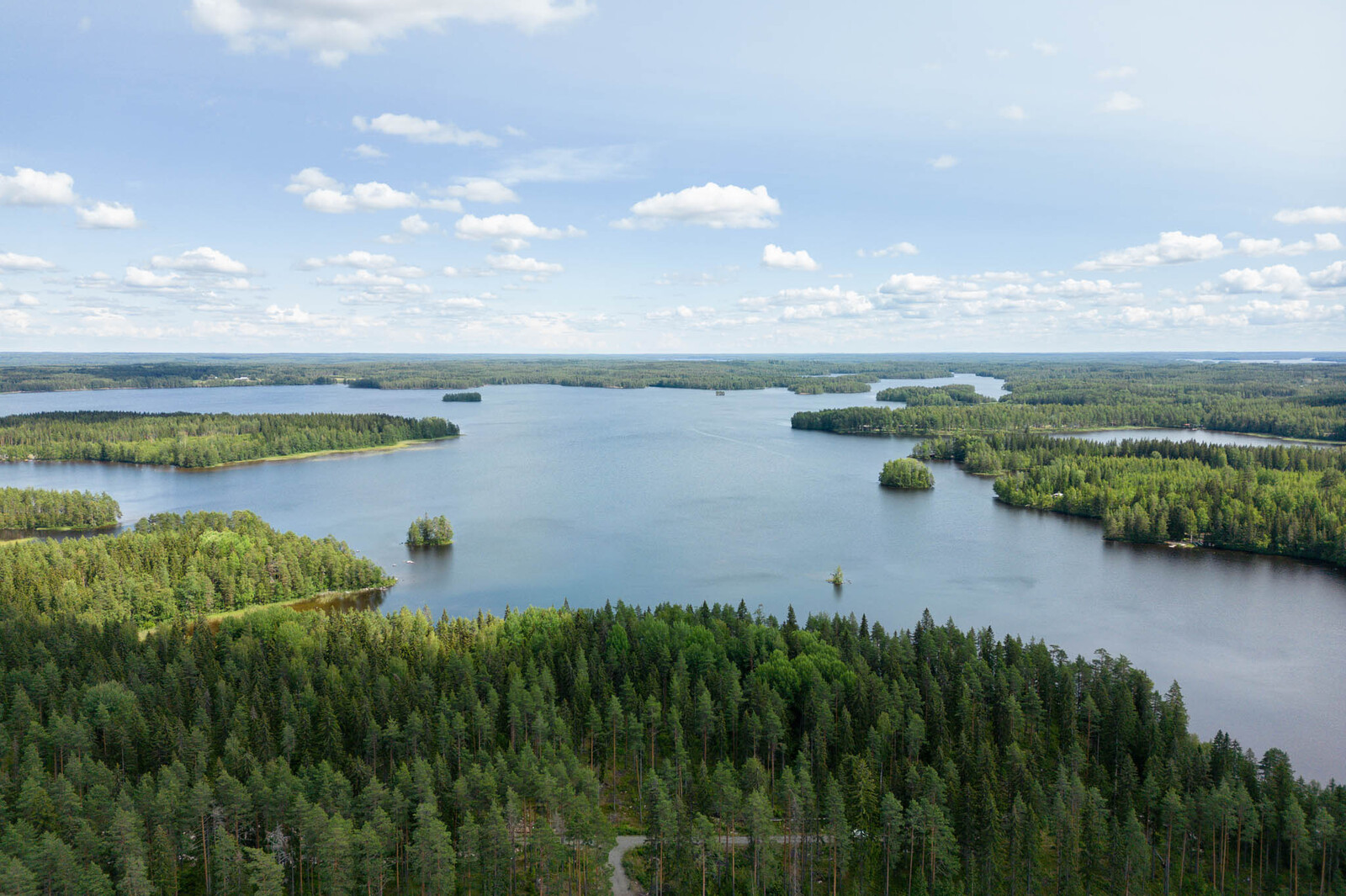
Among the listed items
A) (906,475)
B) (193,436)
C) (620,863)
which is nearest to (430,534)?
(620,863)

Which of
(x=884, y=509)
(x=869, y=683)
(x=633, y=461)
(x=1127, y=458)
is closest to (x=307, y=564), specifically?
(x=869, y=683)

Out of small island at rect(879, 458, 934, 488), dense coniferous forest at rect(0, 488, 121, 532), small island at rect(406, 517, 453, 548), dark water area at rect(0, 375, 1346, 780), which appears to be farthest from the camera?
small island at rect(879, 458, 934, 488)

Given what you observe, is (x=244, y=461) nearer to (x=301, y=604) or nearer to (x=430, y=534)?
(x=430, y=534)

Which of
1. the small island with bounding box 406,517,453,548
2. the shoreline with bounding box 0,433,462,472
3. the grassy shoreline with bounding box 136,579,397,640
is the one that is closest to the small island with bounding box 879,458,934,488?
the small island with bounding box 406,517,453,548

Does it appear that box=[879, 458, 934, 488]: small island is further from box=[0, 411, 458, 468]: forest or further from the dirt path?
box=[0, 411, 458, 468]: forest

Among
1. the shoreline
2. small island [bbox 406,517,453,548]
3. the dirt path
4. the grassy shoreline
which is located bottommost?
the dirt path

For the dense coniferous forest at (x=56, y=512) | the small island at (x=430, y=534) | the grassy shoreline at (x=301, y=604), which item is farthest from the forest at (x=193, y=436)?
the grassy shoreline at (x=301, y=604)
